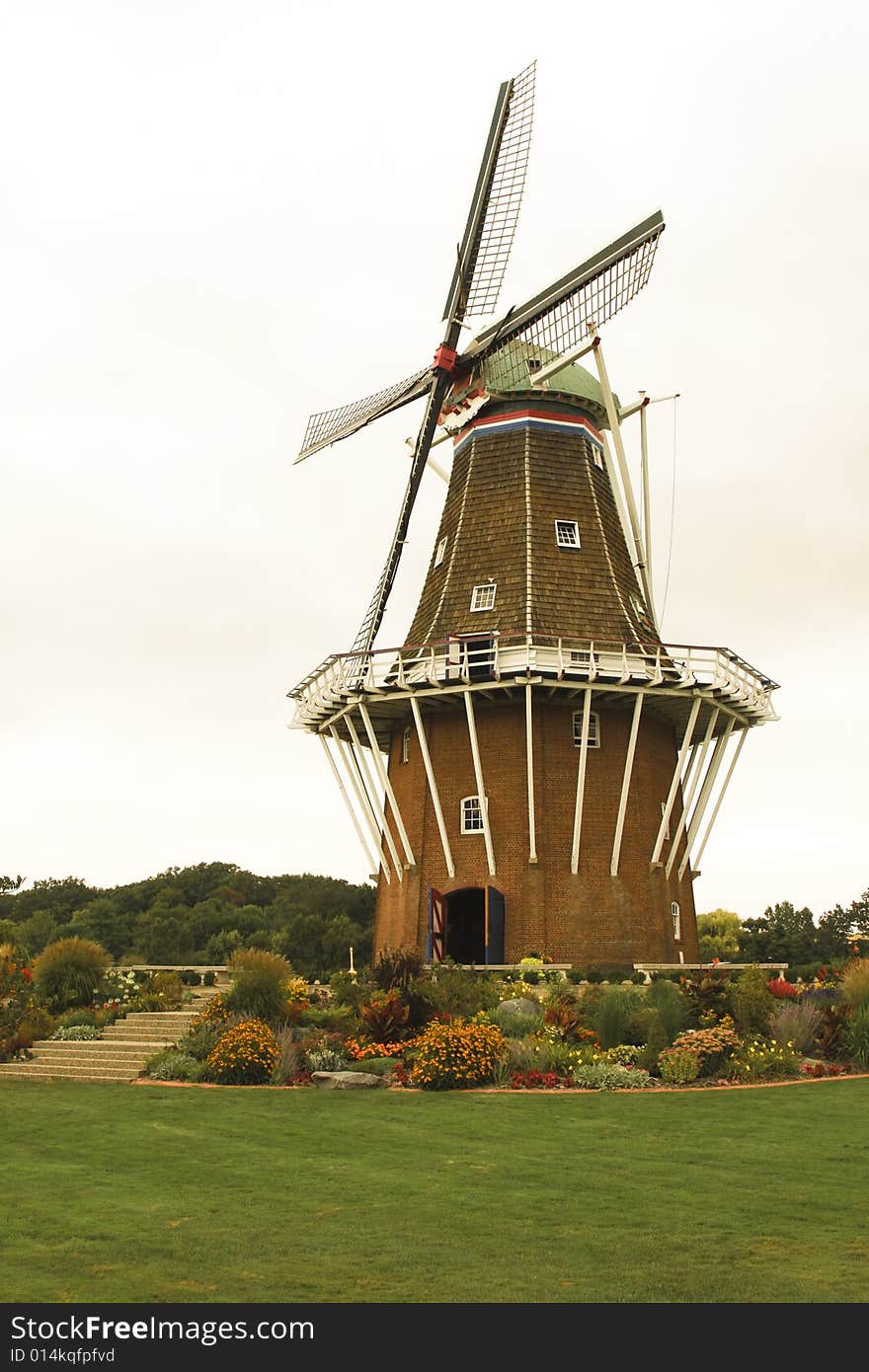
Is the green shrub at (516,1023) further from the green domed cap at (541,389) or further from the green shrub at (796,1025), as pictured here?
the green domed cap at (541,389)

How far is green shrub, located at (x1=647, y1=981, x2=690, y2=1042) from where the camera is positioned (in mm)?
19328

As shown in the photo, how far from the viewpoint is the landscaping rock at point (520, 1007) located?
838 inches

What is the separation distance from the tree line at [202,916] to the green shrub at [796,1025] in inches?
926

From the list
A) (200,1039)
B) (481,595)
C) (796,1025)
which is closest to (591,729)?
(481,595)

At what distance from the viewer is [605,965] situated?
86.5 feet

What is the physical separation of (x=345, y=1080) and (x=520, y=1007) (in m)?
4.48

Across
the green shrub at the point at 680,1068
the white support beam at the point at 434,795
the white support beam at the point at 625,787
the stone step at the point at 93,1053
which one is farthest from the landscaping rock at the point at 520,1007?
the white support beam at the point at 434,795

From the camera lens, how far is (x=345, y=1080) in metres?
18.0

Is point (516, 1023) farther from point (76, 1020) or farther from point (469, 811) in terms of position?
point (469, 811)

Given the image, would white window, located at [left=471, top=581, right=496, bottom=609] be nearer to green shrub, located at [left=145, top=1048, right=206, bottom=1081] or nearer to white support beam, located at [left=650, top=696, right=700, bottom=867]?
white support beam, located at [left=650, top=696, right=700, bottom=867]

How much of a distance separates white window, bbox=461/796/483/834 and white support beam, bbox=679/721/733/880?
17.7 feet

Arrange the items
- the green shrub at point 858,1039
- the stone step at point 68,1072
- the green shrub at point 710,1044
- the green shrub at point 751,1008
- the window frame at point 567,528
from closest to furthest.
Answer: the green shrub at point 710,1044 → the green shrub at point 858,1039 → the green shrub at point 751,1008 → the stone step at point 68,1072 → the window frame at point 567,528

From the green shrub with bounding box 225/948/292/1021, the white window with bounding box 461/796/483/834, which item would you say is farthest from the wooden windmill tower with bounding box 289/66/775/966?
the green shrub with bounding box 225/948/292/1021

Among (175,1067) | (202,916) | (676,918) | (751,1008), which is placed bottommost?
(175,1067)
